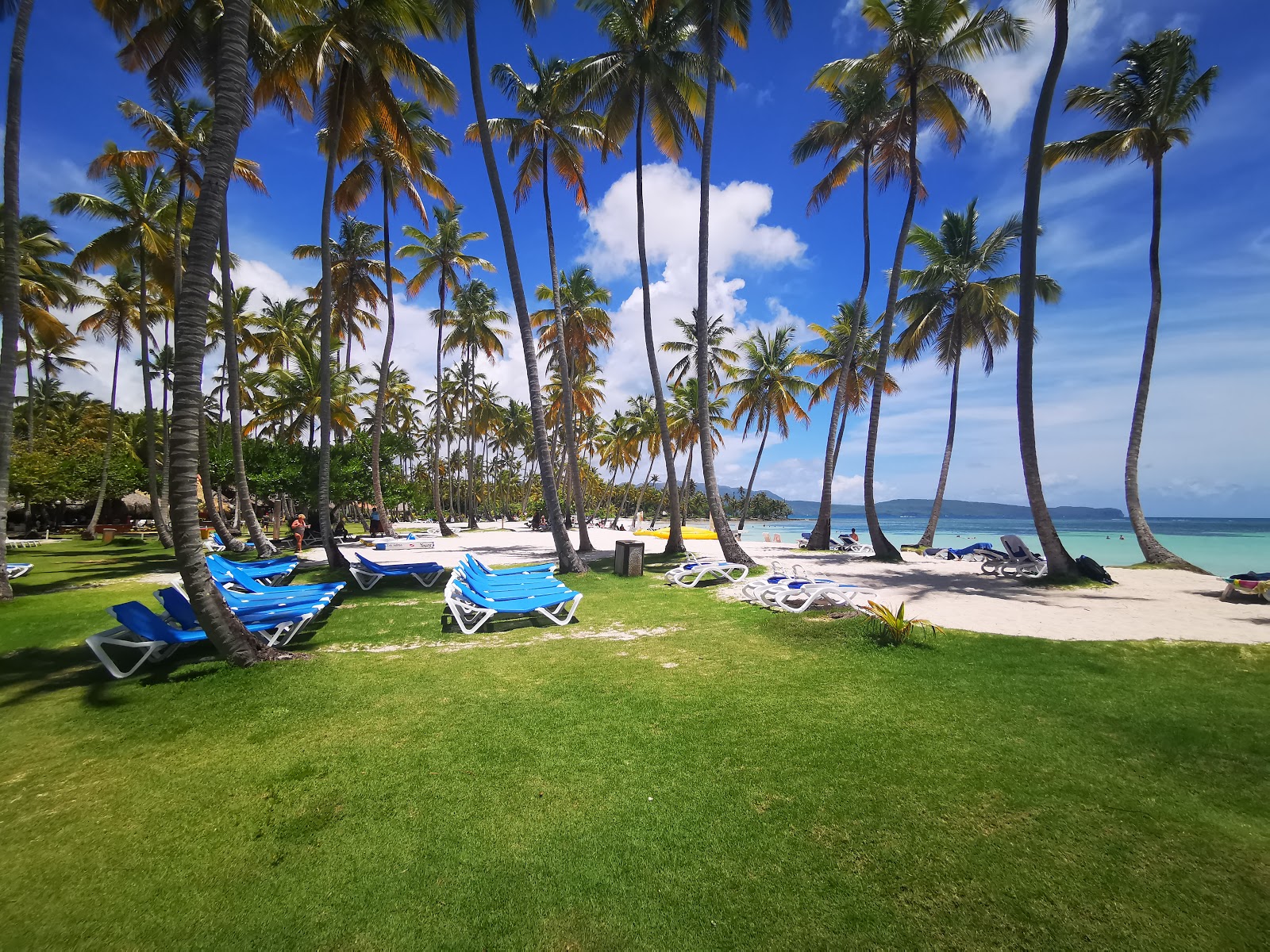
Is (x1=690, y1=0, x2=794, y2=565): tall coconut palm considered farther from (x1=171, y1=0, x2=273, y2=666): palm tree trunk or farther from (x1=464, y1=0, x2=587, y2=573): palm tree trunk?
(x1=171, y1=0, x2=273, y2=666): palm tree trunk

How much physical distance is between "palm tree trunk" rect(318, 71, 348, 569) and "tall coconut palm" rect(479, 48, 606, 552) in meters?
3.84

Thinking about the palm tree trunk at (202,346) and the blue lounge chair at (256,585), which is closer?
the palm tree trunk at (202,346)

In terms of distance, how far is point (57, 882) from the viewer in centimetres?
261

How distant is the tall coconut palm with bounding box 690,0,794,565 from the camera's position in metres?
13.2

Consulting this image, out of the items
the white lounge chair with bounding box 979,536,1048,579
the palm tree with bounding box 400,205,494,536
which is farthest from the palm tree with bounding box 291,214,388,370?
the white lounge chair with bounding box 979,536,1048,579

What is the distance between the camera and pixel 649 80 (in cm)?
1477

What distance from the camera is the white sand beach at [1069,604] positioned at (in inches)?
287

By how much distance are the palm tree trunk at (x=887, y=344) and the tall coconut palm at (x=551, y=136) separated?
9627 millimetres

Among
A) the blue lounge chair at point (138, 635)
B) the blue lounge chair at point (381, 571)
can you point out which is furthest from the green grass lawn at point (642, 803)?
the blue lounge chair at point (381, 571)

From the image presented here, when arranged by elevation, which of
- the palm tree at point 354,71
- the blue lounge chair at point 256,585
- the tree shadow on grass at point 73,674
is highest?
the palm tree at point 354,71

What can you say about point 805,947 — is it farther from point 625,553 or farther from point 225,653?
point 625,553

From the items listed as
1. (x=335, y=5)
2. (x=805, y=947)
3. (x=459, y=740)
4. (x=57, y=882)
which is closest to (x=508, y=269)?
(x=335, y=5)

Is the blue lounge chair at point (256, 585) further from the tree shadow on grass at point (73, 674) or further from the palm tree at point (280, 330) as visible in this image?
the palm tree at point (280, 330)

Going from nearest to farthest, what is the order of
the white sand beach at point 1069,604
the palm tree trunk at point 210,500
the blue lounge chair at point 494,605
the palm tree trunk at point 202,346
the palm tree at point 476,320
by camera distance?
the palm tree trunk at point 202,346
the white sand beach at point 1069,604
the blue lounge chair at point 494,605
the palm tree trunk at point 210,500
the palm tree at point 476,320
